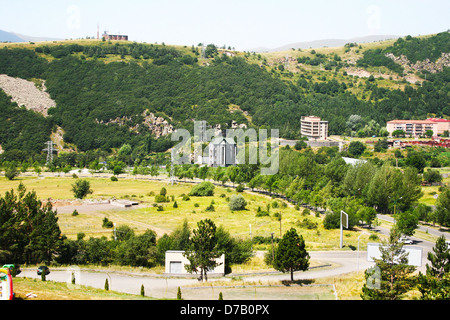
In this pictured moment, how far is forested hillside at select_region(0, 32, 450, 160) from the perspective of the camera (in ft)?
294

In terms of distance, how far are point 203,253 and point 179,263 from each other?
6.02 ft

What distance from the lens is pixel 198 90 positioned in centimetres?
10300

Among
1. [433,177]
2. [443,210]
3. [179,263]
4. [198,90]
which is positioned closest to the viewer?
[179,263]

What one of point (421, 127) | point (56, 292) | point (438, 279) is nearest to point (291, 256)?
point (438, 279)

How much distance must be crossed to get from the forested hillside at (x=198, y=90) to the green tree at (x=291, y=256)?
5916 cm

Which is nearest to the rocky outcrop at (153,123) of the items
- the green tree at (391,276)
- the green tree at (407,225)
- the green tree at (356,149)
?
the green tree at (356,149)

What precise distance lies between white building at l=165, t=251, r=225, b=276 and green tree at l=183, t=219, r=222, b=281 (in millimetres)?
572

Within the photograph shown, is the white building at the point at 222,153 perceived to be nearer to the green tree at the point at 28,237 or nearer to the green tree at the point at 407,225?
the green tree at the point at 407,225

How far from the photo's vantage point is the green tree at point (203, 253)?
22.2m

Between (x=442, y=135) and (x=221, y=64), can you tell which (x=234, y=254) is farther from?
(x=221, y=64)

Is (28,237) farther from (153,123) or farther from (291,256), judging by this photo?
(153,123)

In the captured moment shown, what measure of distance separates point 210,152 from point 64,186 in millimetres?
23512

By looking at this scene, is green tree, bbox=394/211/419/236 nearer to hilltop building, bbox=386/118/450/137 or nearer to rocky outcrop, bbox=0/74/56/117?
hilltop building, bbox=386/118/450/137
